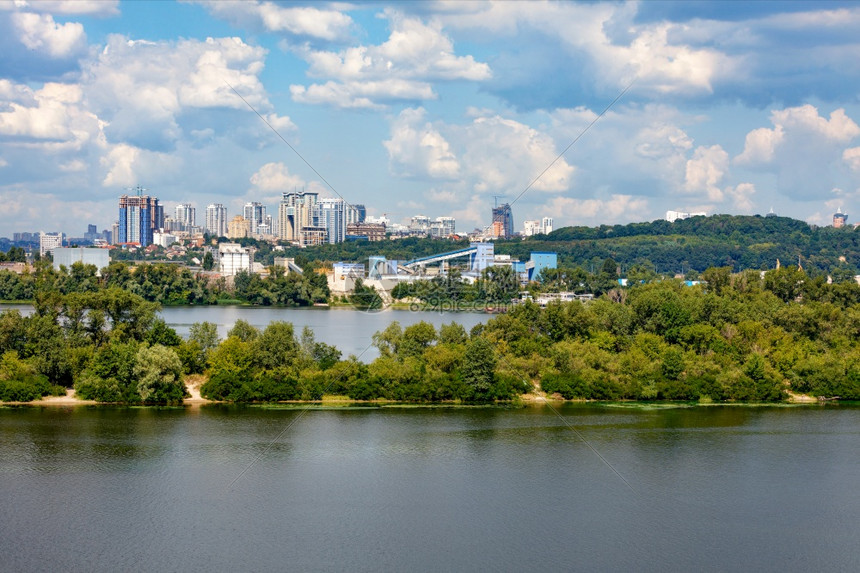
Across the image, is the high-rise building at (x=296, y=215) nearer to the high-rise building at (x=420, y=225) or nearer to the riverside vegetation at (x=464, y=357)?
the high-rise building at (x=420, y=225)

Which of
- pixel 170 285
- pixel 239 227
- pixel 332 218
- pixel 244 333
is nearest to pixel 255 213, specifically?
pixel 239 227

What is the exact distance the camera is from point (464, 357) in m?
14.7

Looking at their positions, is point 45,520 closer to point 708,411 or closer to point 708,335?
point 708,411

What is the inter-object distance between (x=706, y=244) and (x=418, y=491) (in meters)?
44.4

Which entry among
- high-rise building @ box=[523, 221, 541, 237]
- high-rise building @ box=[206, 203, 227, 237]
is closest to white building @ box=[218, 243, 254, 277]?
high-rise building @ box=[523, 221, 541, 237]

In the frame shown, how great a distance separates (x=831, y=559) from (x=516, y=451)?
397 centimetres

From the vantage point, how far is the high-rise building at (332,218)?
60.9m

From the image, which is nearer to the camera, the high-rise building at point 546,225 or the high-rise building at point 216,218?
the high-rise building at point 546,225

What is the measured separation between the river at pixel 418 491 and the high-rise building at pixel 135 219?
64923 millimetres

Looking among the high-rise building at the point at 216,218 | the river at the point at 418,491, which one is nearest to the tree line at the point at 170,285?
the river at the point at 418,491

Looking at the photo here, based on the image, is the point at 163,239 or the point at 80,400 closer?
the point at 80,400

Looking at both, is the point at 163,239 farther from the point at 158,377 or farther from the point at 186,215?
the point at 158,377

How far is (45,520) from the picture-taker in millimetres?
8727

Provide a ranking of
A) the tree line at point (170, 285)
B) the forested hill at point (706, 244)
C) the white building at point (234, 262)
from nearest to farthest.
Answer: the tree line at point (170, 285), the white building at point (234, 262), the forested hill at point (706, 244)
